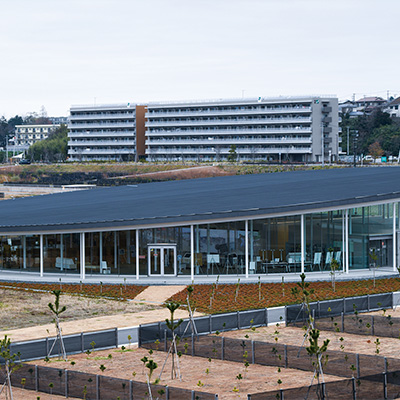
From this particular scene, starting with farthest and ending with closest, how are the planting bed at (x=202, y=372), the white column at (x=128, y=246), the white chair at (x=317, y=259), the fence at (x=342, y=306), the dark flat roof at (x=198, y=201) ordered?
1. the white chair at (x=317, y=259)
2. the white column at (x=128, y=246)
3. the dark flat roof at (x=198, y=201)
4. the fence at (x=342, y=306)
5. the planting bed at (x=202, y=372)

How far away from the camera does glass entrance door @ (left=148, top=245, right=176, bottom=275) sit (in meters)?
47.9

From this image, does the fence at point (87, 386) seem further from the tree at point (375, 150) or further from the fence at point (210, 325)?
the tree at point (375, 150)

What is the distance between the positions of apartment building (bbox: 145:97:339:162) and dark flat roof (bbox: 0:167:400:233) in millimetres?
98862

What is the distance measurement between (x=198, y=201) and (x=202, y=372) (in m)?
26.2

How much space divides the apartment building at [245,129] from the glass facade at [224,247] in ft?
378

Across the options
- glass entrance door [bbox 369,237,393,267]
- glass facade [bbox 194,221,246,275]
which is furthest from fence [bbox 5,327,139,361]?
glass entrance door [bbox 369,237,393,267]

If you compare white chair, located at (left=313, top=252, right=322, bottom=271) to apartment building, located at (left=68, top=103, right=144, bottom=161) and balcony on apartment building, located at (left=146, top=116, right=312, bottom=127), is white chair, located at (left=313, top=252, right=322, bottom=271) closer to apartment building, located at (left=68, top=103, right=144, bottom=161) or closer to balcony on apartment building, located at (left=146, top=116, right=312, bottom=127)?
balcony on apartment building, located at (left=146, top=116, right=312, bottom=127)

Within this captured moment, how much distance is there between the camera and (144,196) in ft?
203

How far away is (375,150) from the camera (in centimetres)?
17350

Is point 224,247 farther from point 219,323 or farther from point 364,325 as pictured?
point 364,325

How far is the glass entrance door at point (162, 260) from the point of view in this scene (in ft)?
157

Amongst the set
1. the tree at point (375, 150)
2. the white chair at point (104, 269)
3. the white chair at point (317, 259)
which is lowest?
the white chair at point (104, 269)

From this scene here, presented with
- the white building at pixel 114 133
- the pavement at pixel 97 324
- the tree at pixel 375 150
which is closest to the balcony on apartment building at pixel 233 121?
the white building at pixel 114 133

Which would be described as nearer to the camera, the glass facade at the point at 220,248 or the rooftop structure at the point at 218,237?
the rooftop structure at the point at 218,237
